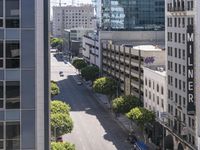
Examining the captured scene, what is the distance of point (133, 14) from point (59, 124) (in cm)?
10300

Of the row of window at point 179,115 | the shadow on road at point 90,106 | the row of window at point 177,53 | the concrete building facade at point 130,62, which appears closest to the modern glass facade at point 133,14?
the concrete building facade at point 130,62

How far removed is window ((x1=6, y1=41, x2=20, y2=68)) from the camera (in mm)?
26969

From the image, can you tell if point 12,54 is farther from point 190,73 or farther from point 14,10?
point 190,73

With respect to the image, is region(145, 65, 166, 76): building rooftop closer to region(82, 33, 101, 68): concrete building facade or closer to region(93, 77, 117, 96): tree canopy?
region(93, 77, 117, 96): tree canopy

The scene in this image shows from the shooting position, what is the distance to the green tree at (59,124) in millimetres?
77875

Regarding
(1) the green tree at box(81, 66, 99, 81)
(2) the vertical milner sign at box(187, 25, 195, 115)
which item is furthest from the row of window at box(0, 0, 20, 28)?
(1) the green tree at box(81, 66, 99, 81)

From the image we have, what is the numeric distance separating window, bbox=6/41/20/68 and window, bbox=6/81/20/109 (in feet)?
3.08

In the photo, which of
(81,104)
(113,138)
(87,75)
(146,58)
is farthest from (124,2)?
(113,138)

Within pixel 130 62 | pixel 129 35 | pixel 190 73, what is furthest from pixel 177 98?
pixel 129 35

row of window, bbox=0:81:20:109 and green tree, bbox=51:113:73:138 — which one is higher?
row of window, bbox=0:81:20:109

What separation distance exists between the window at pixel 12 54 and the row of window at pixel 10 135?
9.93ft

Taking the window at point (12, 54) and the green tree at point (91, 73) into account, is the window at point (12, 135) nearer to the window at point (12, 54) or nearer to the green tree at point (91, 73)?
the window at point (12, 54)

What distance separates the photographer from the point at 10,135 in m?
27.3

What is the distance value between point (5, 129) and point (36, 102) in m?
2.13
